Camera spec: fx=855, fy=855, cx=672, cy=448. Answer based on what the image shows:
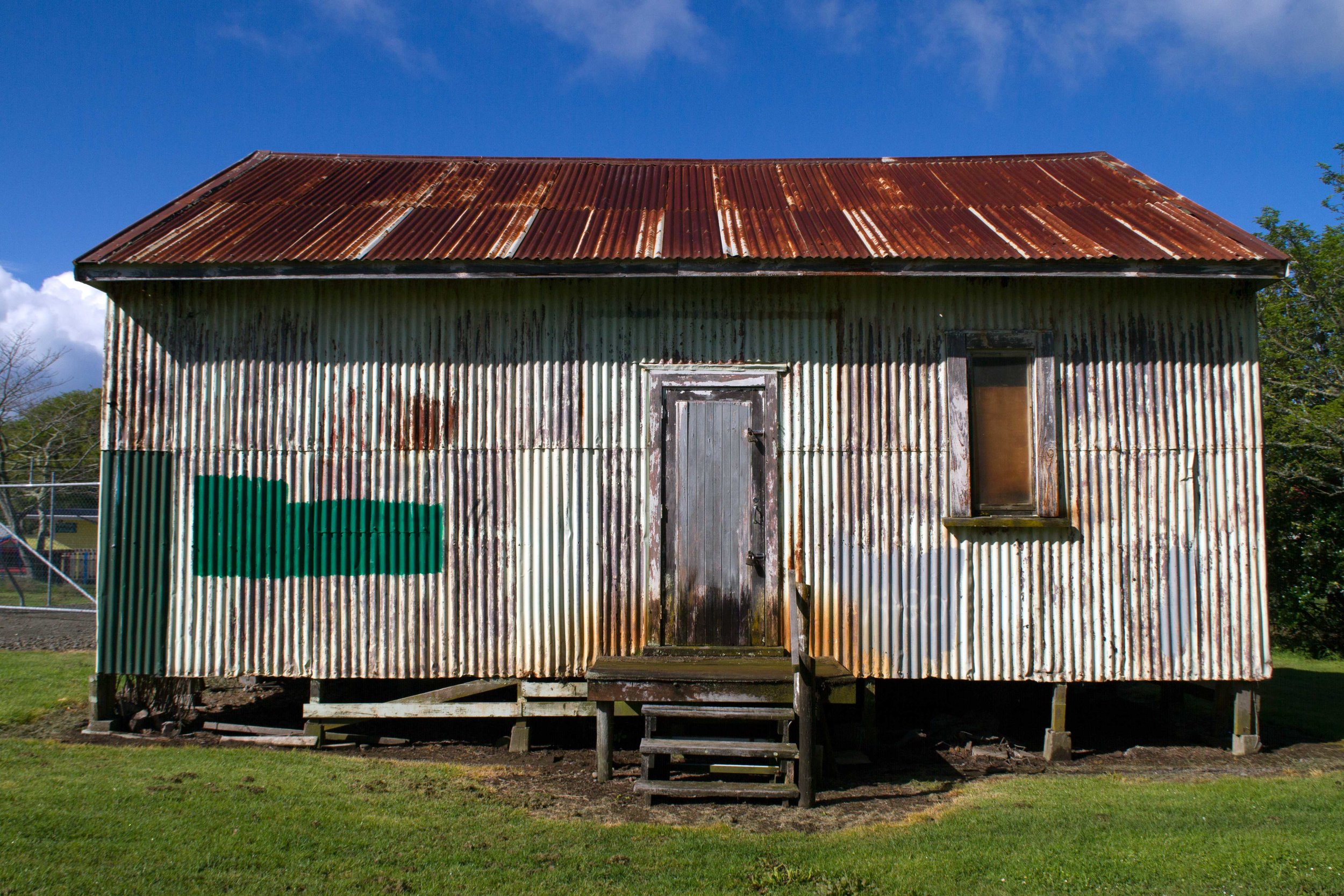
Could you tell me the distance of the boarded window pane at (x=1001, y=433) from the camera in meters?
8.01

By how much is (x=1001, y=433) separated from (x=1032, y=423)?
11.6 inches

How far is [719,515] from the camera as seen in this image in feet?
26.1

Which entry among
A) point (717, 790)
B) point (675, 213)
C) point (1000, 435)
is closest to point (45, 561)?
point (675, 213)

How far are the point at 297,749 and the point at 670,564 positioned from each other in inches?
Answer: 155

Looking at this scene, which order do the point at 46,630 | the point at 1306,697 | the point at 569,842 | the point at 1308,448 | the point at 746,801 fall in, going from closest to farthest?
the point at 569,842, the point at 746,801, the point at 1306,697, the point at 46,630, the point at 1308,448

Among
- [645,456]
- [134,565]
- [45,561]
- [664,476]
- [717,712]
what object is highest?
[645,456]

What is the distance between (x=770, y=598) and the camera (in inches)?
311

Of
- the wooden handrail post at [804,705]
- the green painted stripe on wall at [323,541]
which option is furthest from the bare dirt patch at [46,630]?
the wooden handrail post at [804,705]

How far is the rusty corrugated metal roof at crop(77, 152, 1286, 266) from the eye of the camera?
785 centimetres

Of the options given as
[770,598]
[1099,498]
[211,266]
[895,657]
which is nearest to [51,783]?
[211,266]

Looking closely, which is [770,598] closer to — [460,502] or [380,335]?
[460,502]

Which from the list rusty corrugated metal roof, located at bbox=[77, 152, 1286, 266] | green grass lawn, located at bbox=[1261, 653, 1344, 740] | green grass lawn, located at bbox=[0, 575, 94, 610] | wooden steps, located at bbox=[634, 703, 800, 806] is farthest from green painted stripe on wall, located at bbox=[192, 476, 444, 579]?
green grass lawn, located at bbox=[0, 575, 94, 610]

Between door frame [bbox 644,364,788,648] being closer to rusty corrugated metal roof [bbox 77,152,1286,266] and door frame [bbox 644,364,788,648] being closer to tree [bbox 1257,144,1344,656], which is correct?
rusty corrugated metal roof [bbox 77,152,1286,266]

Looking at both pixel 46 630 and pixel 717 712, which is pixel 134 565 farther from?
pixel 46 630
